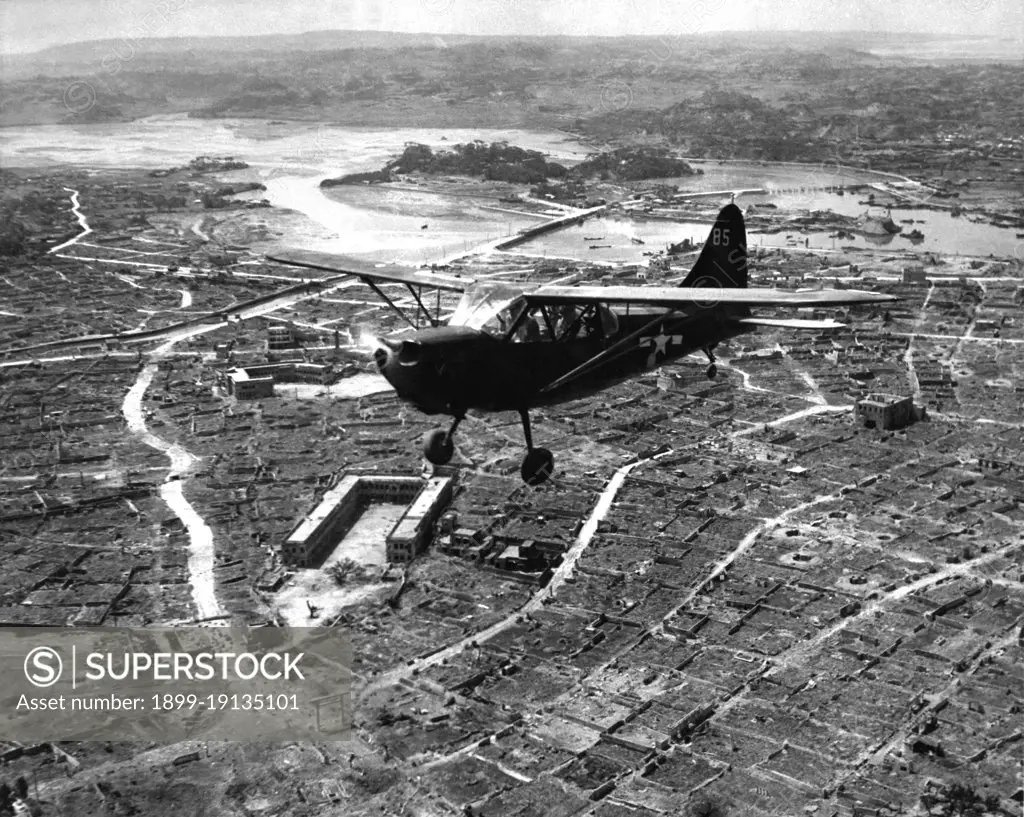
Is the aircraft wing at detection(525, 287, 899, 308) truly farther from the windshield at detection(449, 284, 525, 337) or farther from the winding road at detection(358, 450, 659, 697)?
the winding road at detection(358, 450, 659, 697)

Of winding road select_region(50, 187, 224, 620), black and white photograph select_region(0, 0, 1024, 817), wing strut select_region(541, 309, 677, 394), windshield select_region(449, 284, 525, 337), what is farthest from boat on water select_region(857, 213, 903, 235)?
windshield select_region(449, 284, 525, 337)

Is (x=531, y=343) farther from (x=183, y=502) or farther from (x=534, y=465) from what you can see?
(x=183, y=502)

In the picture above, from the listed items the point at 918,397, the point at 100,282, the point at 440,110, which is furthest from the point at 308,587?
the point at 440,110

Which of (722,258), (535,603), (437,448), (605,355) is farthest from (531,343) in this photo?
(535,603)

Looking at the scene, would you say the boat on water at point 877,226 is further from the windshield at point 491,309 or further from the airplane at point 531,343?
the windshield at point 491,309

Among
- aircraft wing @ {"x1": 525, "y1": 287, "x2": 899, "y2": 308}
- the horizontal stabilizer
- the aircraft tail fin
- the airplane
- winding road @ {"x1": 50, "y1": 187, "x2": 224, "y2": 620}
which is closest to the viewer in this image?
the airplane

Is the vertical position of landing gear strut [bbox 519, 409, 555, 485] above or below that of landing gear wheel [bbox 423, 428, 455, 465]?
below
